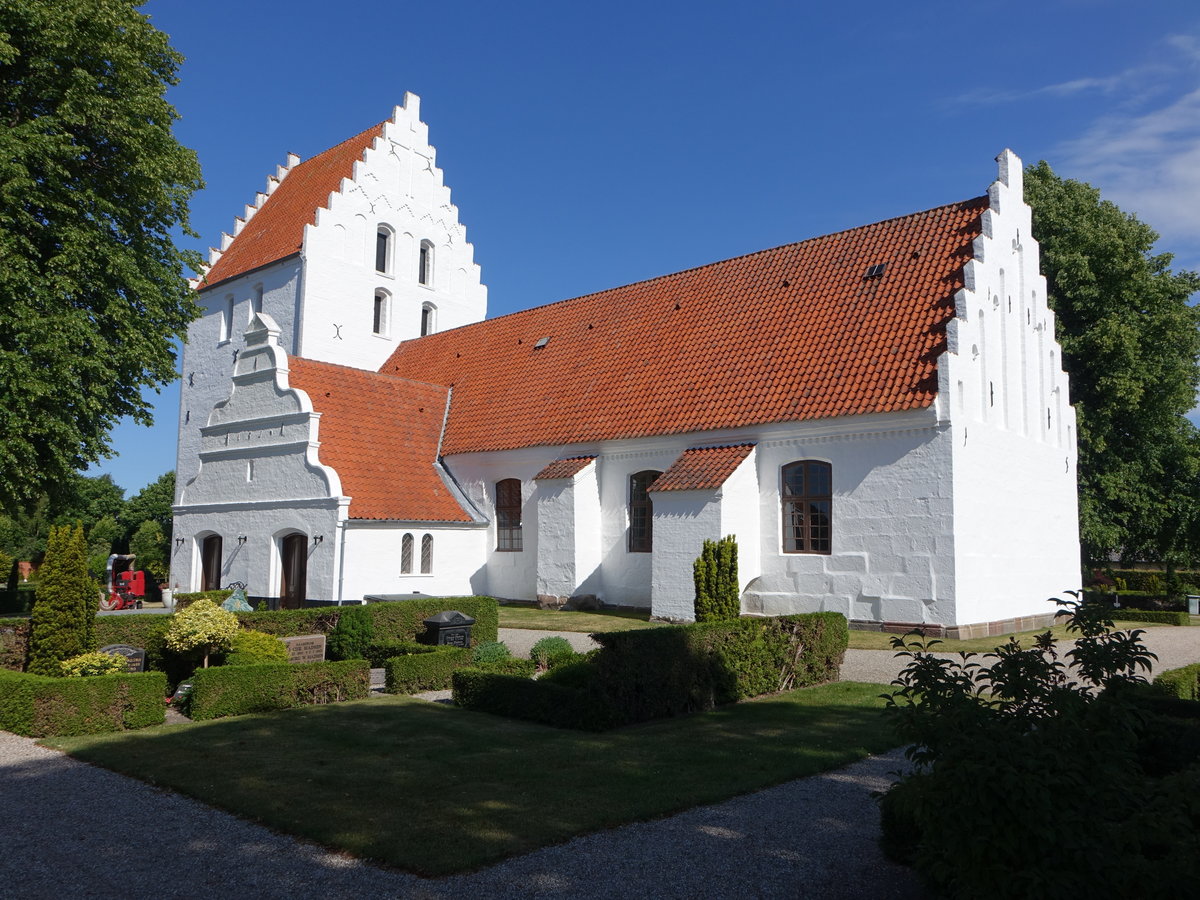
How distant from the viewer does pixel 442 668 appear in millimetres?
13039

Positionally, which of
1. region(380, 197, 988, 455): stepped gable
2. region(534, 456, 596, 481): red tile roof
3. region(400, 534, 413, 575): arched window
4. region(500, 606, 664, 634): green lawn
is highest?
region(380, 197, 988, 455): stepped gable

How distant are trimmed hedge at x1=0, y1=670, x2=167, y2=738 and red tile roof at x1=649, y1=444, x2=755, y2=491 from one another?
11.7m

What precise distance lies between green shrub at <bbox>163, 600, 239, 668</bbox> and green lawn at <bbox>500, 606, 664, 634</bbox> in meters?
7.55

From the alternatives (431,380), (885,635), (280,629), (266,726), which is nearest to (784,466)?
(885,635)

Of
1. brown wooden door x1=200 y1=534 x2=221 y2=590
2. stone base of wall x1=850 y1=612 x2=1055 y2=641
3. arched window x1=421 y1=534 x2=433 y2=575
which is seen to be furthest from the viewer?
brown wooden door x1=200 y1=534 x2=221 y2=590

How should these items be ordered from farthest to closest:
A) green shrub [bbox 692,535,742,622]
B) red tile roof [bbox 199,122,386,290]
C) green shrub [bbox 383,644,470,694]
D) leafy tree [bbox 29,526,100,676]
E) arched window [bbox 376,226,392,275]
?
arched window [bbox 376,226,392,275] < red tile roof [bbox 199,122,386,290] < green shrub [bbox 692,535,742,622] < green shrub [bbox 383,644,470,694] < leafy tree [bbox 29,526,100,676]

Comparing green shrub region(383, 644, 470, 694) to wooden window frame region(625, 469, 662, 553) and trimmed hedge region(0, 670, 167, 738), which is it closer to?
trimmed hedge region(0, 670, 167, 738)

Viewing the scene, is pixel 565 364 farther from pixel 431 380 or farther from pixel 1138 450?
pixel 1138 450

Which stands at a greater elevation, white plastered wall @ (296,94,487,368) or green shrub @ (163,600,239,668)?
white plastered wall @ (296,94,487,368)

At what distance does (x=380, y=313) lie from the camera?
32531 millimetres

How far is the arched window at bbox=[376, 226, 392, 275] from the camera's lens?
3228 centimetres

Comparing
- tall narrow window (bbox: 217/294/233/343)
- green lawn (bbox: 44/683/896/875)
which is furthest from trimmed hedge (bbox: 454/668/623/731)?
tall narrow window (bbox: 217/294/233/343)

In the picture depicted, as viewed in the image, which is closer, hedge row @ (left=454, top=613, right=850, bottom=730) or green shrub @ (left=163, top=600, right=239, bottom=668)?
hedge row @ (left=454, top=613, right=850, bottom=730)

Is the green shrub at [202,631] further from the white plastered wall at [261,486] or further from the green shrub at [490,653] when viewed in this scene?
the white plastered wall at [261,486]
